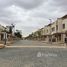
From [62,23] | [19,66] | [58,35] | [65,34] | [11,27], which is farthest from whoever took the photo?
[11,27]

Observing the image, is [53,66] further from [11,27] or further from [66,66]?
[11,27]

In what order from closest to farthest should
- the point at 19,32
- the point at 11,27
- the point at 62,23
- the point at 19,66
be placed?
the point at 19,66 < the point at 62,23 < the point at 11,27 < the point at 19,32

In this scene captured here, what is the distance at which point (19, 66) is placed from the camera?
11.6 metres

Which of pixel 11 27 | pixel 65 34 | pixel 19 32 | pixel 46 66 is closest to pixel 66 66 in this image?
pixel 46 66

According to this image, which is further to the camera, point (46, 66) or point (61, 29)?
point (61, 29)

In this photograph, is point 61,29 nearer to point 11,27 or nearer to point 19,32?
point 11,27

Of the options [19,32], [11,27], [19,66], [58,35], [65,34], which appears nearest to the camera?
[19,66]

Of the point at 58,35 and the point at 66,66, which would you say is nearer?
the point at 66,66

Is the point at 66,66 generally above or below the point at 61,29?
below

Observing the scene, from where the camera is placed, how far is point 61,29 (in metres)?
77.2

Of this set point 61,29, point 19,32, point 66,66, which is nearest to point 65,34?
point 61,29

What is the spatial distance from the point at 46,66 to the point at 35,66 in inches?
23.7

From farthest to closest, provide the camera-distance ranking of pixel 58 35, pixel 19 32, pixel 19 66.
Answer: pixel 19 32 → pixel 58 35 → pixel 19 66

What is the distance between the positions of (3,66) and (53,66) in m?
2.72
